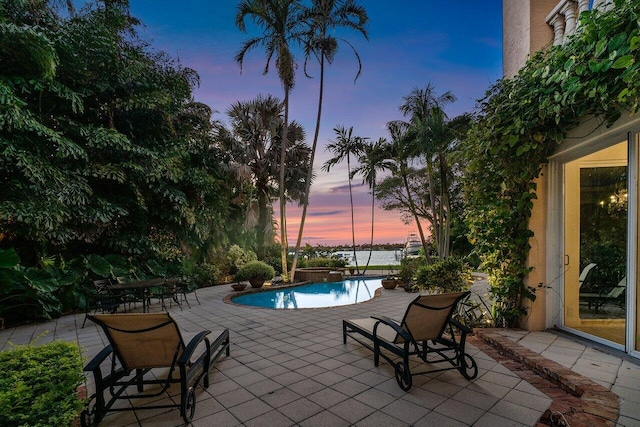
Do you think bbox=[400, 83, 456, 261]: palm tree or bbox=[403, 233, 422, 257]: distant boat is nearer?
bbox=[400, 83, 456, 261]: palm tree

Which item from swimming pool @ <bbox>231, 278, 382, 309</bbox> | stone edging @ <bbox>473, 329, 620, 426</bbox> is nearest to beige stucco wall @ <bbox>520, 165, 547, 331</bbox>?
stone edging @ <bbox>473, 329, 620, 426</bbox>

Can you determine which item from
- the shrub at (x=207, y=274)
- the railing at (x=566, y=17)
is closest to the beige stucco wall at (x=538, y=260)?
the railing at (x=566, y=17)

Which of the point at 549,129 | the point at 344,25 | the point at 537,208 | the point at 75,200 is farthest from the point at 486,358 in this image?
the point at 344,25

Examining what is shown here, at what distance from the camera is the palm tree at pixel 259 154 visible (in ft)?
41.0

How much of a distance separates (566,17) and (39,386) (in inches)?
247

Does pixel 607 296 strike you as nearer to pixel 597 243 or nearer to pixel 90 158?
pixel 597 243

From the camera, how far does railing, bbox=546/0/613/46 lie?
3408 millimetres

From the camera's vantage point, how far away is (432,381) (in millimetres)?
2980

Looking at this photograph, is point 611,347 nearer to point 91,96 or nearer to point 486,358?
point 486,358

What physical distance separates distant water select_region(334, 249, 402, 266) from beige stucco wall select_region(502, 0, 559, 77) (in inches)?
443

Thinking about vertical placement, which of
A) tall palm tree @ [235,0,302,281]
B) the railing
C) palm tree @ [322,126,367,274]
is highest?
tall palm tree @ [235,0,302,281]

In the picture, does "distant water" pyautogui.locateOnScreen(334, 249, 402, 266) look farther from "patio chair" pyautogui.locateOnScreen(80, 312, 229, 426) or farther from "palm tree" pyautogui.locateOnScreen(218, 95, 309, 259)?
"patio chair" pyautogui.locateOnScreen(80, 312, 229, 426)

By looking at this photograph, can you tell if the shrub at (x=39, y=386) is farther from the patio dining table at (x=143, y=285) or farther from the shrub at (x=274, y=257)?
the shrub at (x=274, y=257)

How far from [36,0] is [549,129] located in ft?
31.2
